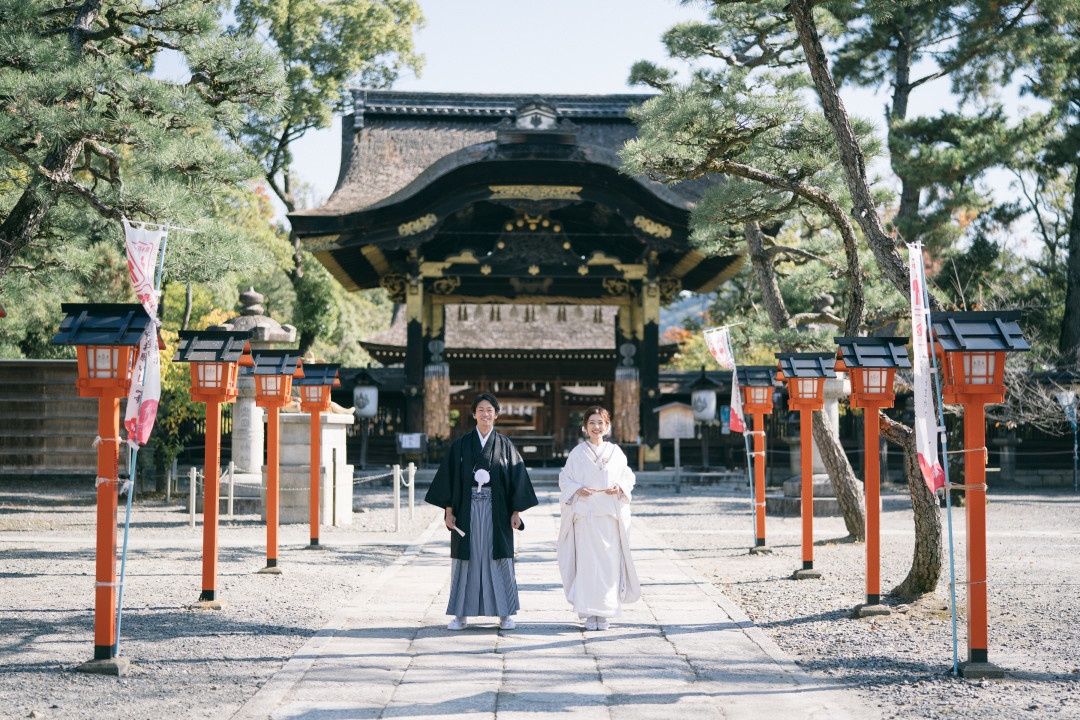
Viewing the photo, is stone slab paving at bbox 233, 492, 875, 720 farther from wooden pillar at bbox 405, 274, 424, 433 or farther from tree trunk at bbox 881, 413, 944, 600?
wooden pillar at bbox 405, 274, 424, 433

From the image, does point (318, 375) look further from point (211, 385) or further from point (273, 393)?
point (211, 385)

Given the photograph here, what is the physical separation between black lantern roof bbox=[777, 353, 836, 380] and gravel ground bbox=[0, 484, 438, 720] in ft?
13.3

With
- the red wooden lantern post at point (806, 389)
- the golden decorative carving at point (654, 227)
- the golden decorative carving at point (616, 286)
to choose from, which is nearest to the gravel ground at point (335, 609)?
the red wooden lantern post at point (806, 389)

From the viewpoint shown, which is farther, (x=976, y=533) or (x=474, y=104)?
(x=474, y=104)

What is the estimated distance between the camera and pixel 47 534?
1109cm

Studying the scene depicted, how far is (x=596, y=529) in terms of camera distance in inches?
249

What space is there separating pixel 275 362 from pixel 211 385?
1.91 m

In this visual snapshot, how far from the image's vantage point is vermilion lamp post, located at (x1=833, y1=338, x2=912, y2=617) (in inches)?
254

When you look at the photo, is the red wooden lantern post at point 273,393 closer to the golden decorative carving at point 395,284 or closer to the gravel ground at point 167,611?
the gravel ground at point 167,611

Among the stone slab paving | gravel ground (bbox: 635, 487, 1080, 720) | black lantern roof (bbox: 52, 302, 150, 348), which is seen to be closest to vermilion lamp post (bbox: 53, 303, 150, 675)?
black lantern roof (bbox: 52, 302, 150, 348)

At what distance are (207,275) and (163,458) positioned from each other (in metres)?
8.79

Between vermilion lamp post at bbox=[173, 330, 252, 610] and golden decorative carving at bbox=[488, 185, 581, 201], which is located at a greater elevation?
golden decorative carving at bbox=[488, 185, 581, 201]

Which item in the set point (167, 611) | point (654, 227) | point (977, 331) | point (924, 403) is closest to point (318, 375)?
point (167, 611)

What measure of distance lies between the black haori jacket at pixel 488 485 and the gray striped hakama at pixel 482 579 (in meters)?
0.04
